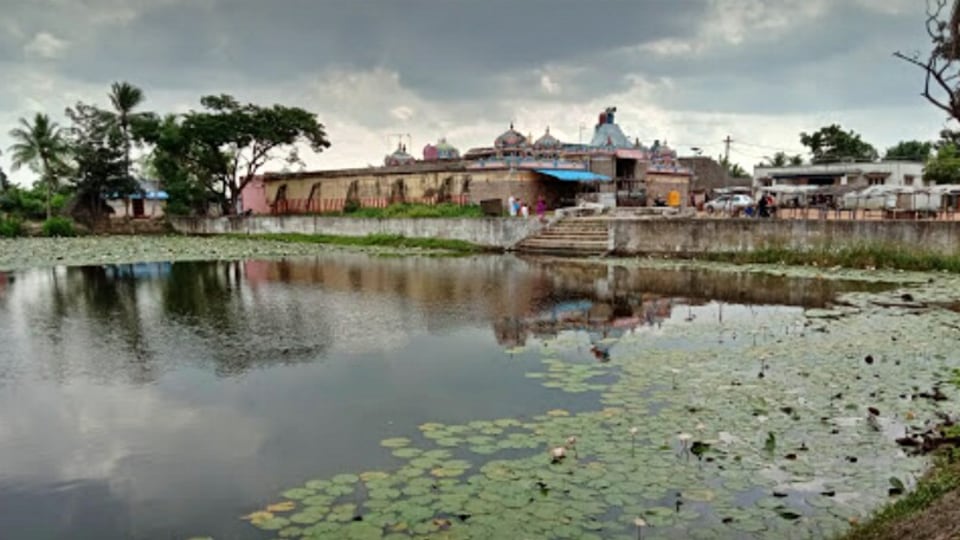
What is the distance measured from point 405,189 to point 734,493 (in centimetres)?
3660

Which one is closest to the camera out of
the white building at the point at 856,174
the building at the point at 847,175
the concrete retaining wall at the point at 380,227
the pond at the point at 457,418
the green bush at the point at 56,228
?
the pond at the point at 457,418

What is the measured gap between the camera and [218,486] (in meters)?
5.74

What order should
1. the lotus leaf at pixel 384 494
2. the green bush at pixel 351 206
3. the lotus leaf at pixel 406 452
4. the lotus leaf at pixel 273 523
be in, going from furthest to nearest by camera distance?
1. the green bush at pixel 351 206
2. the lotus leaf at pixel 406 452
3. the lotus leaf at pixel 384 494
4. the lotus leaf at pixel 273 523

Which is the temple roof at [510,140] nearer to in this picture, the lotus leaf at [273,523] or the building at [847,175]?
the building at [847,175]

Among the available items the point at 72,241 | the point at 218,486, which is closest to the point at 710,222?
the point at 218,486

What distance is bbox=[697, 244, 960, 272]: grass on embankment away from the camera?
67.3 ft

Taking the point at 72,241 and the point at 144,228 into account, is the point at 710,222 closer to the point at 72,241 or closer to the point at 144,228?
the point at 72,241

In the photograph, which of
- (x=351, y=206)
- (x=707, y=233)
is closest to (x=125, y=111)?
(x=351, y=206)

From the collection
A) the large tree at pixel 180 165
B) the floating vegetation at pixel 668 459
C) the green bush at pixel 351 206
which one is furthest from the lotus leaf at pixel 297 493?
the large tree at pixel 180 165

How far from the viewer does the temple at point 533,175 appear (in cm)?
3656

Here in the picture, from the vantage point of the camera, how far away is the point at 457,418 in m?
7.34

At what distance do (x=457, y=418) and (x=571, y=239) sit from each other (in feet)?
73.1

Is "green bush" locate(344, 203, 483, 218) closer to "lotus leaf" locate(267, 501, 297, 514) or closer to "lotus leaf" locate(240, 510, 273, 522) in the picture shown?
"lotus leaf" locate(267, 501, 297, 514)

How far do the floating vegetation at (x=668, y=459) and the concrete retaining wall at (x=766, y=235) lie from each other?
43.8 feet
